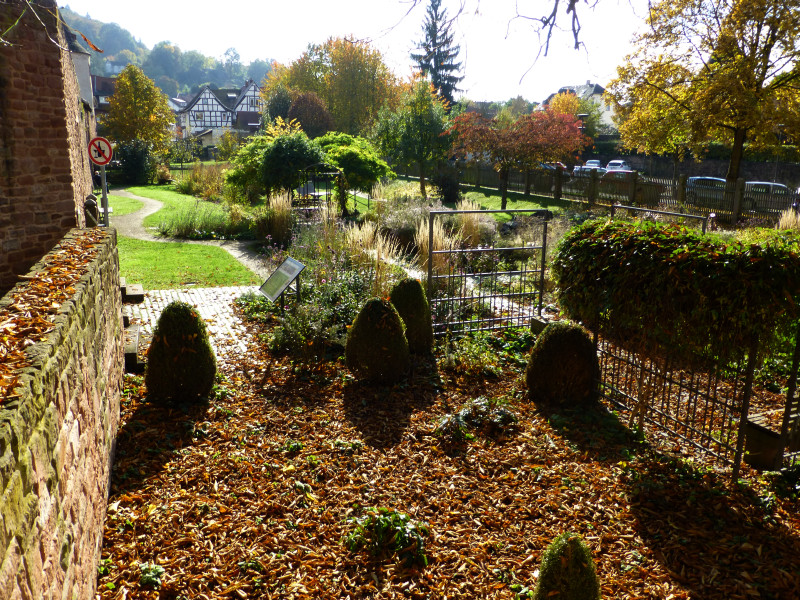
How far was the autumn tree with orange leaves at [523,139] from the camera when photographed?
22.5m

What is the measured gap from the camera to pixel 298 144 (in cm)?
1777

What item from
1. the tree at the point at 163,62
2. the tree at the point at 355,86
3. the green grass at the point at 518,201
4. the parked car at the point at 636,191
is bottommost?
the green grass at the point at 518,201

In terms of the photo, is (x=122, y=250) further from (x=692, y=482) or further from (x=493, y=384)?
(x=692, y=482)

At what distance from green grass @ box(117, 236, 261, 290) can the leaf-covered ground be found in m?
5.15

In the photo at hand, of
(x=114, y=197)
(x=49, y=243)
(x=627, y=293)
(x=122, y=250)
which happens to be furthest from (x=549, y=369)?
(x=114, y=197)

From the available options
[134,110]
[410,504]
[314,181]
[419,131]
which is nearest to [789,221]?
[314,181]

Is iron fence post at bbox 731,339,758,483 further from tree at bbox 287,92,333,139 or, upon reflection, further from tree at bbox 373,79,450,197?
tree at bbox 287,92,333,139

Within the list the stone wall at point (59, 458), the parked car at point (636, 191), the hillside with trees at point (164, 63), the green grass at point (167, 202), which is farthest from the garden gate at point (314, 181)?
the hillside with trees at point (164, 63)

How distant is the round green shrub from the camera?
5.59 metres

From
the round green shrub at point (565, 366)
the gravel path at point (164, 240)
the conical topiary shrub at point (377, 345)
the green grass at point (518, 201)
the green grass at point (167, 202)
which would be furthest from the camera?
the green grass at point (518, 201)

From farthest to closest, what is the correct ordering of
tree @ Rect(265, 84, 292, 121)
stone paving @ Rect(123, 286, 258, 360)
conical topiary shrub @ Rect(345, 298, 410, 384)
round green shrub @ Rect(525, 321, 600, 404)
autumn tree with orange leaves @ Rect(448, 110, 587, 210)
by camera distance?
tree @ Rect(265, 84, 292, 121) → autumn tree with orange leaves @ Rect(448, 110, 587, 210) → stone paving @ Rect(123, 286, 258, 360) → conical topiary shrub @ Rect(345, 298, 410, 384) → round green shrub @ Rect(525, 321, 600, 404)

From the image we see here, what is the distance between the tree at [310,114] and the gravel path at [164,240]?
15.6m

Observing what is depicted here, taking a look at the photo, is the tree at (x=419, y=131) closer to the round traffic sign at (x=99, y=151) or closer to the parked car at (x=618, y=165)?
the round traffic sign at (x=99, y=151)

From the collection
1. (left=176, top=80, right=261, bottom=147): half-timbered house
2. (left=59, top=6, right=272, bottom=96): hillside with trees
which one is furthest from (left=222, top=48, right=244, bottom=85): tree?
(left=176, top=80, right=261, bottom=147): half-timbered house
